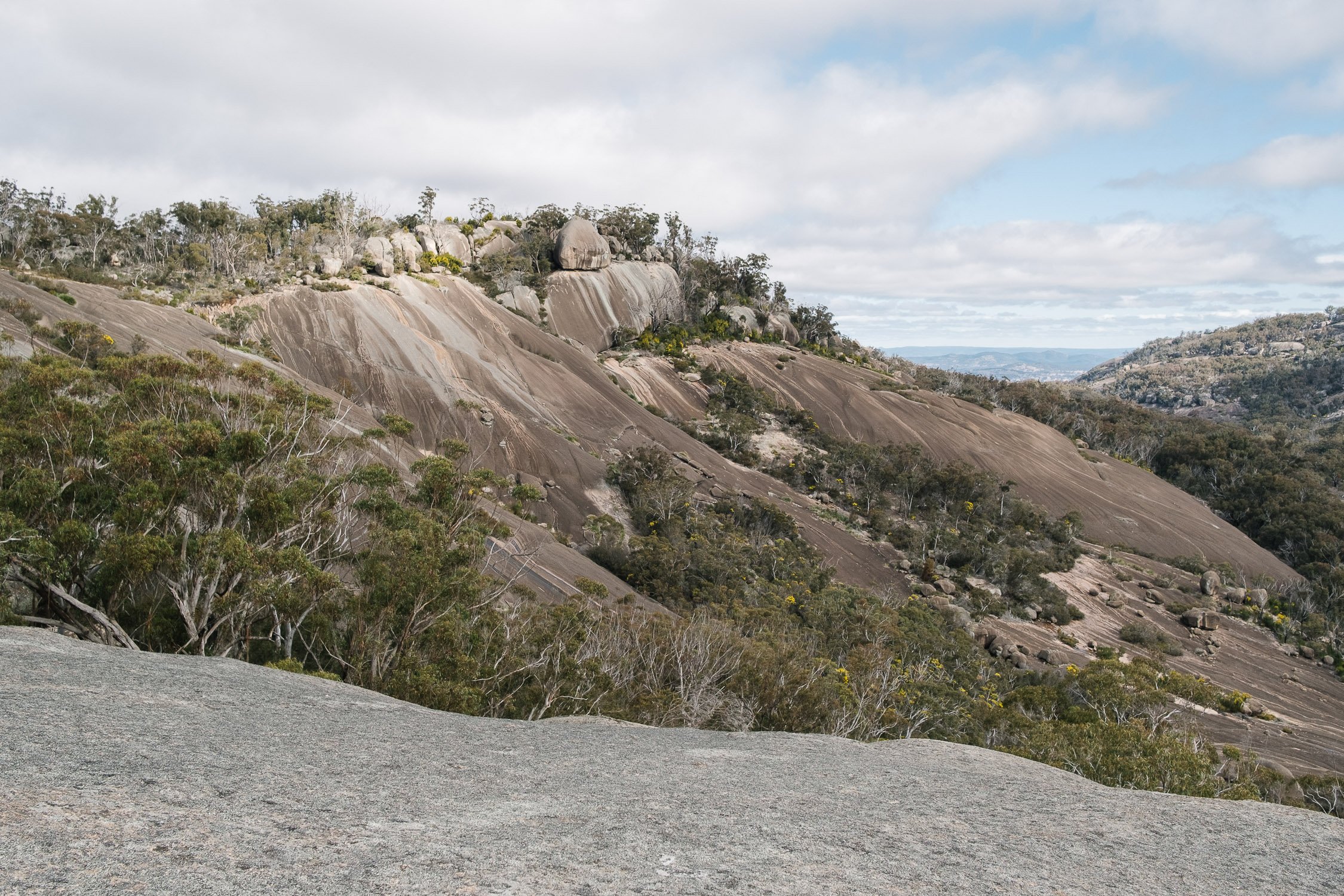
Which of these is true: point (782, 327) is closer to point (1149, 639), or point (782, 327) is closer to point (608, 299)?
point (608, 299)

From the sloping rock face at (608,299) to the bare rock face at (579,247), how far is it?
29.6 inches

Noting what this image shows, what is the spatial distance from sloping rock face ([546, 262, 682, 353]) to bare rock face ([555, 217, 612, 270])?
753 millimetres

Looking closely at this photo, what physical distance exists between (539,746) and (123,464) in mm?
9692

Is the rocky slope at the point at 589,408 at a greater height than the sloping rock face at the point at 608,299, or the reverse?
the sloping rock face at the point at 608,299

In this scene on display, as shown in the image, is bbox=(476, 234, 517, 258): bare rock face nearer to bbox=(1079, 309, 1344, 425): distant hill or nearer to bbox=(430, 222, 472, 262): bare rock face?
bbox=(430, 222, 472, 262): bare rock face

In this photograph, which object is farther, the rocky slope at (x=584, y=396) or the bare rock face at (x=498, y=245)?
the bare rock face at (x=498, y=245)

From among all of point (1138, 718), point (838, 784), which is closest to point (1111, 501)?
point (1138, 718)

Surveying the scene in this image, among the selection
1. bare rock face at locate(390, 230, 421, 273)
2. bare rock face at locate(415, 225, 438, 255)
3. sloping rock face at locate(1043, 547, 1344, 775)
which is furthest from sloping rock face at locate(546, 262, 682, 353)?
sloping rock face at locate(1043, 547, 1344, 775)

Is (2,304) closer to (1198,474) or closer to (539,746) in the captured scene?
(539,746)

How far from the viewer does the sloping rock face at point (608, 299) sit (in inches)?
2534

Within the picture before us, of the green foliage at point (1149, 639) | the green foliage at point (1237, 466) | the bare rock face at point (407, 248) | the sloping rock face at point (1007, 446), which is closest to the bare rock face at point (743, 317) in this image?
the sloping rock face at point (1007, 446)

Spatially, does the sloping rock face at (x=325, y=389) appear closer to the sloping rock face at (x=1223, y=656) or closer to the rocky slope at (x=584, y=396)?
the rocky slope at (x=584, y=396)

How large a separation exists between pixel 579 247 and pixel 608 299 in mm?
5550

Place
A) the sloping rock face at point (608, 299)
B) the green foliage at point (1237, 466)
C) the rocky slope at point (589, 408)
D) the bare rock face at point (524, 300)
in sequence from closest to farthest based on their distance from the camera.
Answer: the rocky slope at point (589, 408) → the bare rock face at point (524, 300) → the green foliage at point (1237, 466) → the sloping rock face at point (608, 299)
